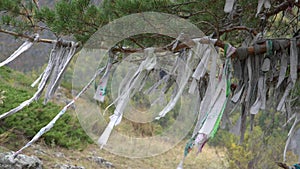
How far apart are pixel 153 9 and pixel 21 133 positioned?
2407mm

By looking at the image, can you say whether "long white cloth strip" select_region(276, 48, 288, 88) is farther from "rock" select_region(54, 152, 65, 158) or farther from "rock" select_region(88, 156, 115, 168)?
"rock" select_region(88, 156, 115, 168)

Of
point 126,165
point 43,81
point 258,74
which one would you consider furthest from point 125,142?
point 126,165

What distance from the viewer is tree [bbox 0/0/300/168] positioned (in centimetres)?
148

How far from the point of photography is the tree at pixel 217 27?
1.48 metres

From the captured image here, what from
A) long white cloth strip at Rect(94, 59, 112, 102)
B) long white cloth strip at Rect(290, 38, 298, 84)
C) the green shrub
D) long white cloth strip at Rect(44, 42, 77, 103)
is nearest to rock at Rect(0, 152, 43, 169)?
the green shrub

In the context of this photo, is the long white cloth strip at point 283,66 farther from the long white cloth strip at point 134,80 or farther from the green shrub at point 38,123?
the green shrub at point 38,123

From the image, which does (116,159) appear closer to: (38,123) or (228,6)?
(38,123)

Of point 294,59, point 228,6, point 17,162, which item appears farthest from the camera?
point 17,162

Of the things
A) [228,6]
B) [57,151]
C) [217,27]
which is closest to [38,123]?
[57,151]

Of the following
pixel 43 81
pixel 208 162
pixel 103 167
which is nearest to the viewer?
pixel 43 81

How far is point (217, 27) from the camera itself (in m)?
1.62

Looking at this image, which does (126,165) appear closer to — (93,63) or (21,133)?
(21,133)

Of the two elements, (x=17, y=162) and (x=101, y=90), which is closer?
(x=101, y=90)

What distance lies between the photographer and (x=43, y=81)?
1.85m
